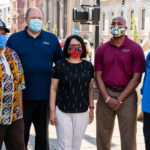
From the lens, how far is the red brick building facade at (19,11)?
348 ft

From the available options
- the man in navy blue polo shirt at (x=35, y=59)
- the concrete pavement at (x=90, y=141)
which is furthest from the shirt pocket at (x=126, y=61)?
the concrete pavement at (x=90, y=141)

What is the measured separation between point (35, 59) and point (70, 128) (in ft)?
3.43

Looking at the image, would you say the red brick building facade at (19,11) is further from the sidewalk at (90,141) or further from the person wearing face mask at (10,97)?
the person wearing face mask at (10,97)

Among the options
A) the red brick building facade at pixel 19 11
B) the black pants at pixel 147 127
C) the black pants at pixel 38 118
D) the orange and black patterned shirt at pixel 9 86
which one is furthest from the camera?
the red brick building facade at pixel 19 11

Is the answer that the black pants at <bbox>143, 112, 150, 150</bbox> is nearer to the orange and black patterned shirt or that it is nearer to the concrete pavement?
the orange and black patterned shirt

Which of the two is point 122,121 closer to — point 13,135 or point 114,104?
point 114,104

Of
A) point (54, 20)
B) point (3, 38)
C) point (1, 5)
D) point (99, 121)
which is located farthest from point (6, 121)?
point (1, 5)

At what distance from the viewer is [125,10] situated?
176 ft

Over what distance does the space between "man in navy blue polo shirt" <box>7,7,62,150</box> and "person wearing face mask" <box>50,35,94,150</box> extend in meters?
0.40

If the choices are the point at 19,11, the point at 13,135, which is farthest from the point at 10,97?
the point at 19,11

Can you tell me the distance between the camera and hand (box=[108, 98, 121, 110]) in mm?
4766

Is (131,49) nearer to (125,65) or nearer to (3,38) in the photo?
(125,65)

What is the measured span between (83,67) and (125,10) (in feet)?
165

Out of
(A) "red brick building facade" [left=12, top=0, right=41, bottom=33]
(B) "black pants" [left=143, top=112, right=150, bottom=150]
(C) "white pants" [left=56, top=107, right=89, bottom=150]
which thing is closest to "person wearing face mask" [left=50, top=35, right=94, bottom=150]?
(C) "white pants" [left=56, top=107, right=89, bottom=150]
